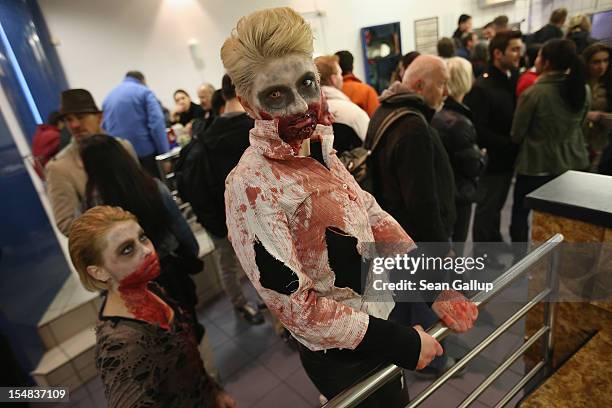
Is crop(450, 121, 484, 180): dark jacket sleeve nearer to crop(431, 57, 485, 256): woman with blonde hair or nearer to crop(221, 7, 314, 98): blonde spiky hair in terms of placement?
crop(431, 57, 485, 256): woman with blonde hair

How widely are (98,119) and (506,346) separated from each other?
2.56 m

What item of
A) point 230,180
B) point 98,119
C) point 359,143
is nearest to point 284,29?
point 230,180

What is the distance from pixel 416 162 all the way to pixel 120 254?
1.15 meters

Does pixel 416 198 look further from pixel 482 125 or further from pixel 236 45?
pixel 482 125

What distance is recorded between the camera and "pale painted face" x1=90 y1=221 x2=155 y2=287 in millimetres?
1130

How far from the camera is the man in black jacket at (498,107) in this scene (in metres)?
2.49

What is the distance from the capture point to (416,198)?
158cm

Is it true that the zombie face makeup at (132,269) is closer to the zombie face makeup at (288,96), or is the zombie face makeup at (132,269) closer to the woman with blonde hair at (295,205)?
the woman with blonde hair at (295,205)

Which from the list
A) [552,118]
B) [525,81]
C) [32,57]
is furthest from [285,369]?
[32,57]

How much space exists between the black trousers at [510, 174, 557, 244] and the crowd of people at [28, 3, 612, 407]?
0.01 m

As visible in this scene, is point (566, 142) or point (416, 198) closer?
point (416, 198)

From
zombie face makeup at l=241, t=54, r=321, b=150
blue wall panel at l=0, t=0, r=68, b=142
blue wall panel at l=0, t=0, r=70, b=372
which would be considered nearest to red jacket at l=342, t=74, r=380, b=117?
zombie face makeup at l=241, t=54, r=321, b=150

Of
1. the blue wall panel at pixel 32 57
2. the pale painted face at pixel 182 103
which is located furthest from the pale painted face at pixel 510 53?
the blue wall panel at pixel 32 57

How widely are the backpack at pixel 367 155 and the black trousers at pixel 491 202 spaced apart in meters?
1.41
